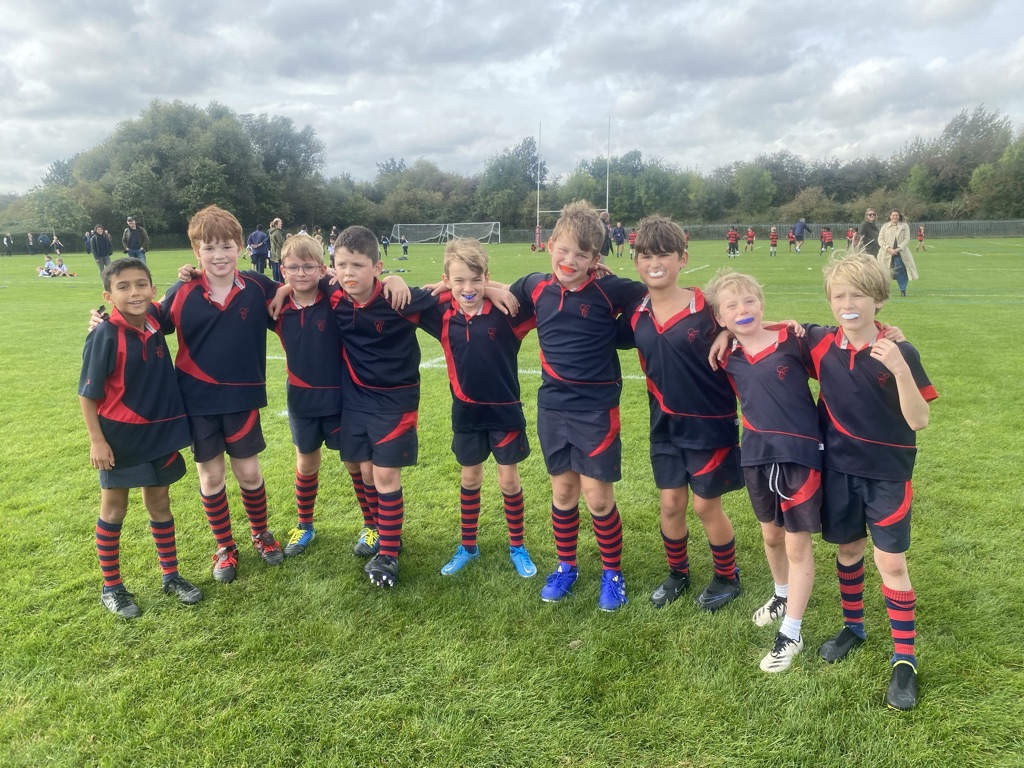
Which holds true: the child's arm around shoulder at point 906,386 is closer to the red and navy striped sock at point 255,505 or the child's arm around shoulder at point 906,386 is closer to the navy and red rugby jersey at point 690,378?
the navy and red rugby jersey at point 690,378

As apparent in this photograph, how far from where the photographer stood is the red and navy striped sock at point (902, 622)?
249cm

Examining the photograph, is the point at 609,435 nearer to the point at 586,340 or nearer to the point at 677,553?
the point at 586,340

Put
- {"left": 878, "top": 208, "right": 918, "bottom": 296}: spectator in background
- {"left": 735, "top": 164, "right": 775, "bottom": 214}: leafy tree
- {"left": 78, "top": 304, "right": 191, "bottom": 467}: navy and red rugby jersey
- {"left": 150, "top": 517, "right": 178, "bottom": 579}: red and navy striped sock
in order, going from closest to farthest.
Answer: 1. {"left": 78, "top": 304, "right": 191, "bottom": 467}: navy and red rugby jersey
2. {"left": 150, "top": 517, "right": 178, "bottom": 579}: red and navy striped sock
3. {"left": 878, "top": 208, "right": 918, "bottom": 296}: spectator in background
4. {"left": 735, "top": 164, "right": 775, "bottom": 214}: leafy tree

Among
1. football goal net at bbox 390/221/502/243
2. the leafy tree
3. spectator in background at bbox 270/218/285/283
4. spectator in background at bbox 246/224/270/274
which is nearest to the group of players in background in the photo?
spectator in background at bbox 270/218/285/283

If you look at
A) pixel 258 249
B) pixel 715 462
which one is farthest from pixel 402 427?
pixel 258 249

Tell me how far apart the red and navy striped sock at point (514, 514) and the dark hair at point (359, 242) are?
1453 millimetres

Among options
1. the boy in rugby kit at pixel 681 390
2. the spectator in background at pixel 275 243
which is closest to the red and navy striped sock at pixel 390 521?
the boy in rugby kit at pixel 681 390

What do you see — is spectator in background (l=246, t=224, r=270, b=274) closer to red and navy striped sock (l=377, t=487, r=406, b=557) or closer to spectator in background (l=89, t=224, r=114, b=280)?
spectator in background (l=89, t=224, r=114, b=280)

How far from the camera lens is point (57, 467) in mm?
4844

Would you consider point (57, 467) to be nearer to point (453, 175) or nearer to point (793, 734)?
point (793, 734)

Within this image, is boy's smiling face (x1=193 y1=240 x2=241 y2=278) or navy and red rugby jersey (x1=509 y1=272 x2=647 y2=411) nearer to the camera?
navy and red rugby jersey (x1=509 y1=272 x2=647 y2=411)

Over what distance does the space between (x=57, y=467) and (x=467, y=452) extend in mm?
3534

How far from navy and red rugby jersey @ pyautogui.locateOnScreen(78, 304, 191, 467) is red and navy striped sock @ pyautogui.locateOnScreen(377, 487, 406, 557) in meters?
1.05

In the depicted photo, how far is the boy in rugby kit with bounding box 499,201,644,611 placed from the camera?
2.99 meters
